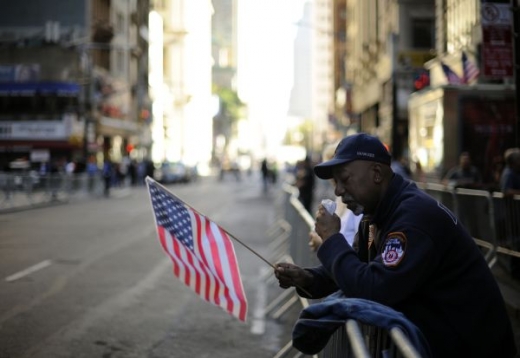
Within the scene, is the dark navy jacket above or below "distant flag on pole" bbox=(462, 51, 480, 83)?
below

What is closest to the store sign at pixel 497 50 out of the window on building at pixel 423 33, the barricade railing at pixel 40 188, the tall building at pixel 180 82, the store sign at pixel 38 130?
the barricade railing at pixel 40 188

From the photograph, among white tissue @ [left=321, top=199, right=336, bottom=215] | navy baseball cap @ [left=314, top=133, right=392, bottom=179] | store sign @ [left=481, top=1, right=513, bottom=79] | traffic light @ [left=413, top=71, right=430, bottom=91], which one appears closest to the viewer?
navy baseball cap @ [left=314, top=133, right=392, bottom=179]

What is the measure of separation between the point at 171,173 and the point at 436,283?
54.4 meters

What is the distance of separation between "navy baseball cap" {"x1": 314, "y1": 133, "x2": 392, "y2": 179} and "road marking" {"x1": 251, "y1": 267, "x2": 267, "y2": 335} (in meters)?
4.71

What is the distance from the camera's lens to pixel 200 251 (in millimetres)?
4379

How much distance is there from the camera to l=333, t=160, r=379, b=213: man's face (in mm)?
3383

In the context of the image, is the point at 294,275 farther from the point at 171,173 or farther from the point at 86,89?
the point at 171,173

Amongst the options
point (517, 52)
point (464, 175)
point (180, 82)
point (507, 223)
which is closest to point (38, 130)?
point (464, 175)

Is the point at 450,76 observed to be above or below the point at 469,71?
above

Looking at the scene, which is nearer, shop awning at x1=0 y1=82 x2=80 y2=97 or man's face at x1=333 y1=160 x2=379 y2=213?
man's face at x1=333 y1=160 x2=379 y2=213

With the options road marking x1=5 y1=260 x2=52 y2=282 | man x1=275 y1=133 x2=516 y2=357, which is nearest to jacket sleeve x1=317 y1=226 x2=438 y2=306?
man x1=275 y1=133 x2=516 y2=357

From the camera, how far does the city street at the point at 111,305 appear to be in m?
6.98

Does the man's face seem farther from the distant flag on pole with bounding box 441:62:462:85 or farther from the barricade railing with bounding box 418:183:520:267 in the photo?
the distant flag on pole with bounding box 441:62:462:85

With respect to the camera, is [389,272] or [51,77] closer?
[389,272]
